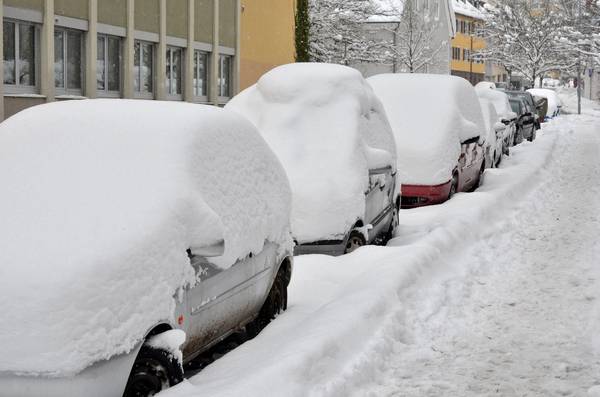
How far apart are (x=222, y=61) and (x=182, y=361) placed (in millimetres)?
25090

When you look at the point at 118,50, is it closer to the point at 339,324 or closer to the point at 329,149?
the point at 329,149

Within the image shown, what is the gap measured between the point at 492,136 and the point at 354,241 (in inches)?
461

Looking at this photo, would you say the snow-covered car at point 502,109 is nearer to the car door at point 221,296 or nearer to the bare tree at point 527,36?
the car door at point 221,296

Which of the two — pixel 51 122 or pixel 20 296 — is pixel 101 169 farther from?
pixel 20 296

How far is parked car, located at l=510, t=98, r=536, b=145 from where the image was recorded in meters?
32.7

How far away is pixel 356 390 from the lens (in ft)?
Answer: 18.9

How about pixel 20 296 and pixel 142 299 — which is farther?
pixel 142 299

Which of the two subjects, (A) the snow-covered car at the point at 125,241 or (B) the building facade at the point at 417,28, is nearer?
(A) the snow-covered car at the point at 125,241

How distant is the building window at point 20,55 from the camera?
62.8ft

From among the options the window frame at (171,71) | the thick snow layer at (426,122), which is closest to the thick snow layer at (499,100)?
the window frame at (171,71)

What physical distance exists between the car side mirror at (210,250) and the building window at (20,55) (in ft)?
48.3

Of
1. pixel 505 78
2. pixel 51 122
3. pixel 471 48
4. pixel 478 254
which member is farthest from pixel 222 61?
pixel 505 78

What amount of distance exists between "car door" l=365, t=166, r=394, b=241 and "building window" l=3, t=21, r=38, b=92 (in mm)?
10469

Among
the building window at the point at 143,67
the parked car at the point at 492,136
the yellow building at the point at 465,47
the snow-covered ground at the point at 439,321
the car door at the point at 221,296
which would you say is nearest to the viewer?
the car door at the point at 221,296
